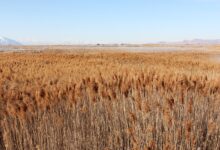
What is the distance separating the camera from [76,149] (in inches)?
135

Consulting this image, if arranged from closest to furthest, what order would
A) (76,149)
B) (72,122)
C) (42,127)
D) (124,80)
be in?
(76,149)
(42,127)
(72,122)
(124,80)

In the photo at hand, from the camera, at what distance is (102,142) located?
3639 millimetres

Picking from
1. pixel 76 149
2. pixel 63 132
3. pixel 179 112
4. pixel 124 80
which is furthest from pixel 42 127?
pixel 124 80

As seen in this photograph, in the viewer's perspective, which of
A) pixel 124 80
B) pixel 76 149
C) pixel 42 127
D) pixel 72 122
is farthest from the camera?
pixel 124 80

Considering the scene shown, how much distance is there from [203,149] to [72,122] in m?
1.36

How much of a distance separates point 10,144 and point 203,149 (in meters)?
1.81

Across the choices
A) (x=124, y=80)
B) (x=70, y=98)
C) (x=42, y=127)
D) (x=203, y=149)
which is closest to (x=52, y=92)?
(x=70, y=98)

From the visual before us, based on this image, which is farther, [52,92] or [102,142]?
[52,92]

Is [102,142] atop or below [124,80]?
below

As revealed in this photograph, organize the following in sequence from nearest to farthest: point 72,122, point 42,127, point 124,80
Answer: point 42,127
point 72,122
point 124,80

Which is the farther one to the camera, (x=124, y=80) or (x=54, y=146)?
(x=124, y=80)

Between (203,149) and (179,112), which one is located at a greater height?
(179,112)

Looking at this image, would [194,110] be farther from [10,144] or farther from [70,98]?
[10,144]

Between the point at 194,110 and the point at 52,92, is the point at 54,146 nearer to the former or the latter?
the point at 52,92
